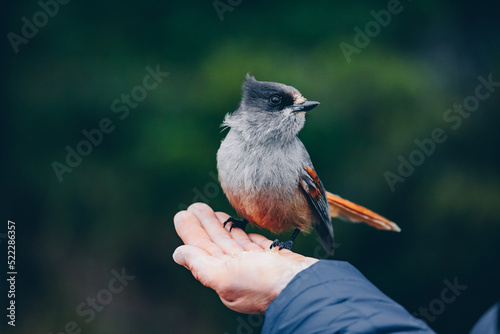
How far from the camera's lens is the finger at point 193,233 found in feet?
9.61

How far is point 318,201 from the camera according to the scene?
3.37 metres

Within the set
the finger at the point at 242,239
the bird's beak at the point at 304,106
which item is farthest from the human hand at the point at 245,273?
the bird's beak at the point at 304,106

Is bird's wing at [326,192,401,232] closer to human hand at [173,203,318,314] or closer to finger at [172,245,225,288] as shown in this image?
human hand at [173,203,318,314]

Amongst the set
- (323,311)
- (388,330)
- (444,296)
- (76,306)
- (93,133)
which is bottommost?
(444,296)

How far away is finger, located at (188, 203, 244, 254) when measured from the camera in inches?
118

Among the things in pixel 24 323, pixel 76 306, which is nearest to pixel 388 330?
pixel 76 306

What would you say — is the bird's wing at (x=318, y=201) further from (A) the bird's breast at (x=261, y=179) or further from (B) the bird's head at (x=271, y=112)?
(B) the bird's head at (x=271, y=112)

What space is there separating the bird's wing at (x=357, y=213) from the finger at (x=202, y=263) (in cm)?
144

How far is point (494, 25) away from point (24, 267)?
5301 millimetres

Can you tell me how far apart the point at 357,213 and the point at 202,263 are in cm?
163

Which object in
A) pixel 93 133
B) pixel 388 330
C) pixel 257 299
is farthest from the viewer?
pixel 93 133

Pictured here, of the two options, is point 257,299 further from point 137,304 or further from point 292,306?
point 137,304

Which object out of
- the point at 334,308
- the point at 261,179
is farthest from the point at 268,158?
the point at 334,308

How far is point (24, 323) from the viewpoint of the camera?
4625 millimetres
